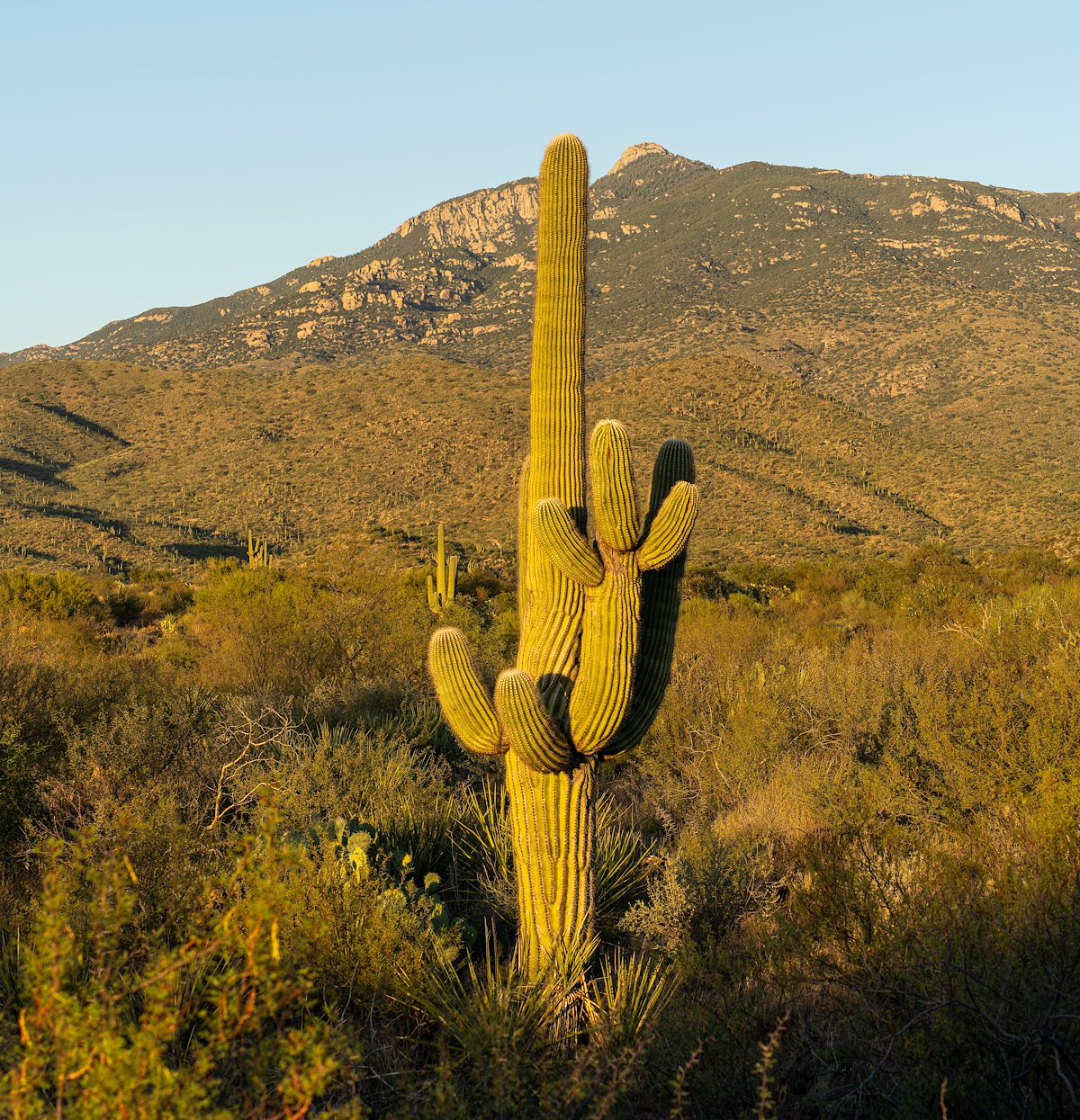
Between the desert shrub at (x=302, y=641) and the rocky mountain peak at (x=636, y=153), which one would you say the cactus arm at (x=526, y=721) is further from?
the rocky mountain peak at (x=636, y=153)

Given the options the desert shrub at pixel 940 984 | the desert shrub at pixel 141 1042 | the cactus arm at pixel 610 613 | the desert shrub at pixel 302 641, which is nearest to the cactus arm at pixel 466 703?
the cactus arm at pixel 610 613

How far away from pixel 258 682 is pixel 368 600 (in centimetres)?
350

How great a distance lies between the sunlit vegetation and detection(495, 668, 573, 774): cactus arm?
1075 mm

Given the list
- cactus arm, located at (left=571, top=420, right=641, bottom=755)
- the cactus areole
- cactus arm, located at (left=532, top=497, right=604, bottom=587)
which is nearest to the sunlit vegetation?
the cactus areole

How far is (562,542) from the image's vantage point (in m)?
5.20

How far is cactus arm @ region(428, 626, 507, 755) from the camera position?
212 inches

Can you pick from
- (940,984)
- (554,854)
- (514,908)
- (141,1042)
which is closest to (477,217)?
(514,908)

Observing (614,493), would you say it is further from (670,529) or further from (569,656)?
(569,656)

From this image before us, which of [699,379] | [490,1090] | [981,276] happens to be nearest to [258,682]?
[490,1090]

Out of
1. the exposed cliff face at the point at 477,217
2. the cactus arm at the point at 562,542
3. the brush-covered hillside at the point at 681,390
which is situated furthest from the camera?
the exposed cliff face at the point at 477,217

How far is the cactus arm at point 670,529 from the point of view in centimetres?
530

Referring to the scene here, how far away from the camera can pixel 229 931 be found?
2840 mm

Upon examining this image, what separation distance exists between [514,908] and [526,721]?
1935 millimetres

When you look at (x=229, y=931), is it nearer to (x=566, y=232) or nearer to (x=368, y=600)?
(x=566, y=232)
